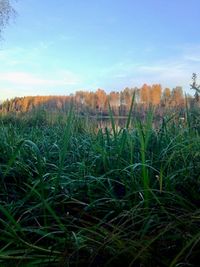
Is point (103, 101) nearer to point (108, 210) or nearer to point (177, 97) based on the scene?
point (177, 97)

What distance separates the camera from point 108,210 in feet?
3.92

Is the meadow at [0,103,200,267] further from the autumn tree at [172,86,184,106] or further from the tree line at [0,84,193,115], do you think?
the autumn tree at [172,86,184,106]

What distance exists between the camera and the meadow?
2.95 feet

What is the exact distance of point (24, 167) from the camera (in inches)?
61.7

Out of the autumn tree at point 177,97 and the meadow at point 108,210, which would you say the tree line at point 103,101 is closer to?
the autumn tree at point 177,97

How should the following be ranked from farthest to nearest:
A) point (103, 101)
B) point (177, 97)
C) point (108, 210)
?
point (103, 101)
point (177, 97)
point (108, 210)

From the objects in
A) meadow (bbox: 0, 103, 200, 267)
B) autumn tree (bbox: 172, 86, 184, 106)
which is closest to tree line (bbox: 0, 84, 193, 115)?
autumn tree (bbox: 172, 86, 184, 106)

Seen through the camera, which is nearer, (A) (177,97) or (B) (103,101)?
(A) (177,97)

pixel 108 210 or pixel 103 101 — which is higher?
pixel 103 101

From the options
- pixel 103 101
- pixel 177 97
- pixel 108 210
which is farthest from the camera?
pixel 103 101

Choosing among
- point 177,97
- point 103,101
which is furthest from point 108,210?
point 103,101

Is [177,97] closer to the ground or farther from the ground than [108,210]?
farther from the ground

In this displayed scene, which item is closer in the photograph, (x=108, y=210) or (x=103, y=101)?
(x=108, y=210)

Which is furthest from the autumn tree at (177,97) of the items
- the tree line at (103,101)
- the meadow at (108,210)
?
the meadow at (108,210)
